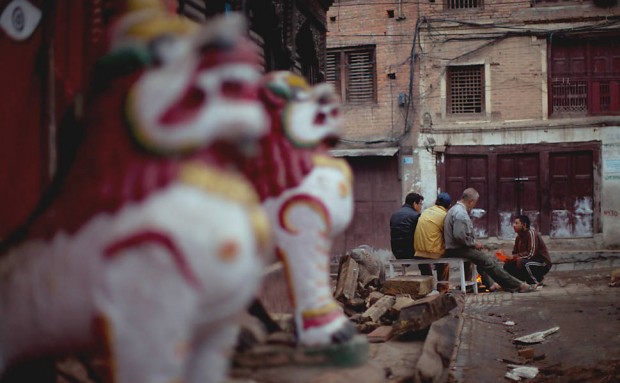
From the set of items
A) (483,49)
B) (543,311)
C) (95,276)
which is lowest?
(543,311)

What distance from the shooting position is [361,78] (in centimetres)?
1988

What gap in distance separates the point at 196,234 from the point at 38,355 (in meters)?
0.98

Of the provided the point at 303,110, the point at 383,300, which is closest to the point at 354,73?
the point at 383,300

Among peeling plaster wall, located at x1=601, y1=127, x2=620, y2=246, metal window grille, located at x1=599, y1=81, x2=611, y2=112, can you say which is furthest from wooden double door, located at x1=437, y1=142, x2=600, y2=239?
metal window grille, located at x1=599, y1=81, x2=611, y2=112

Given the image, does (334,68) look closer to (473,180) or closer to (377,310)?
(473,180)

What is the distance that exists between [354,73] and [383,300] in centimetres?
1310

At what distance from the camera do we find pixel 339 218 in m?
4.00

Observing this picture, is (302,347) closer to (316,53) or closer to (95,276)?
(95,276)

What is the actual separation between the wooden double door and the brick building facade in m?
0.03

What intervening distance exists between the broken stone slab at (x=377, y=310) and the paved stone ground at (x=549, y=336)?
859 millimetres

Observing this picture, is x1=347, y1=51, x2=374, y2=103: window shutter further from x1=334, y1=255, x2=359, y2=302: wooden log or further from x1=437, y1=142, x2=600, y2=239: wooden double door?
x1=334, y1=255, x2=359, y2=302: wooden log

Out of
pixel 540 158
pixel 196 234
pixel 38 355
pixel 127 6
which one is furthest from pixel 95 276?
pixel 540 158

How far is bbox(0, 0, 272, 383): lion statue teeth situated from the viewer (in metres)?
2.24

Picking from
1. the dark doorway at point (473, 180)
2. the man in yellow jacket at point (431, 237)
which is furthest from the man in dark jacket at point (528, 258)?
the dark doorway at point (473, 180)
